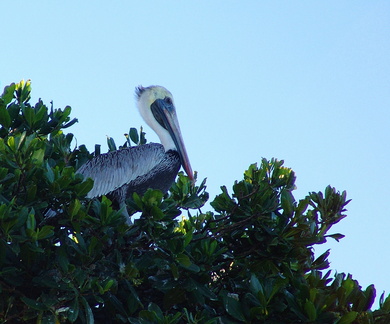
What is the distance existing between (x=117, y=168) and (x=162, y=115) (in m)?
1.52

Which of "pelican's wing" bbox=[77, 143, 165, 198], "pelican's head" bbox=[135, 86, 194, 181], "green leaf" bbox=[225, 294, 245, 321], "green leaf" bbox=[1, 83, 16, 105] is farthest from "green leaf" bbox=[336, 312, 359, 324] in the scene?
"green leaf" bbox=[1, 83, 16, 105]

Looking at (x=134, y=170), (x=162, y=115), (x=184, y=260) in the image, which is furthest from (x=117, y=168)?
(x=184, y=260)

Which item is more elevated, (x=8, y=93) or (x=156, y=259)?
(x=8, y=93)

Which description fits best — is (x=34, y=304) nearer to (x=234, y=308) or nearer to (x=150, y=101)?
(x=234, y=308)

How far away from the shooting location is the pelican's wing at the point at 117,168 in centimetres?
825

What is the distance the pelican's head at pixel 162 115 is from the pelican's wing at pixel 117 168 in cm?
45

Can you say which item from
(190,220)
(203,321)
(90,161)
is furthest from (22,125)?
(203,321)

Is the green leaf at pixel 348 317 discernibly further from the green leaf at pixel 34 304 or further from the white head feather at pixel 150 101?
the white head feather at pixel 150 101

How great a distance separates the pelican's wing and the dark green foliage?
6.42 feet

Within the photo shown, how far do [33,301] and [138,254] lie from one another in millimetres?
1089

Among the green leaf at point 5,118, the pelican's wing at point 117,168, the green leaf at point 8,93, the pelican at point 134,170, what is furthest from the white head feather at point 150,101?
the green leaf at point 5,118

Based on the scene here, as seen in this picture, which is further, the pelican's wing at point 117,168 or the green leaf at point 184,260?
the pelican's wing at point 117,168

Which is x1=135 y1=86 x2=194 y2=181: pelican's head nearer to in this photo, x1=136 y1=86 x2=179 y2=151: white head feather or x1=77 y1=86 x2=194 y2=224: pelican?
x1=136 y1=86 x2=179 y2=151: white head feather

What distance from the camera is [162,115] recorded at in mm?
9641
